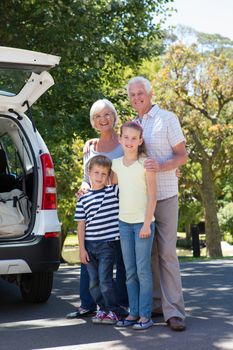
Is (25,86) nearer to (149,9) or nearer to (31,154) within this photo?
(31,154)

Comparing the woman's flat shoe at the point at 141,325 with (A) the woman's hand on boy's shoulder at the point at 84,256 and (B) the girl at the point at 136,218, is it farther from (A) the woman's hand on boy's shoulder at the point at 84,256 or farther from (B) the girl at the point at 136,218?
(A) the woman's hand on boy's shoulder at the point at 84,256

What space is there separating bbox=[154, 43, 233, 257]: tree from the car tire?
15.8 metres

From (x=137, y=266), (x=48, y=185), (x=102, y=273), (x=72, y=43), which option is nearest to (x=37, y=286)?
(x=48, y=185)

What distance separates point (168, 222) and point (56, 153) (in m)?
10.1

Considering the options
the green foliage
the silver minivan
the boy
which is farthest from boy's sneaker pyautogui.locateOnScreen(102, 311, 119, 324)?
the green foliage

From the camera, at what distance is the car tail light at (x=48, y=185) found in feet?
18.4

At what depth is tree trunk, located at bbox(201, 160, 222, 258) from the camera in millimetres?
22391

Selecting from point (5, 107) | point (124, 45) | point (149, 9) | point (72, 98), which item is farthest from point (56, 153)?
point (5, 107)

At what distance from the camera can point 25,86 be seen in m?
5.64

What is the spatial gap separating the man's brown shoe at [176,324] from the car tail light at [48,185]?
5.00 feet

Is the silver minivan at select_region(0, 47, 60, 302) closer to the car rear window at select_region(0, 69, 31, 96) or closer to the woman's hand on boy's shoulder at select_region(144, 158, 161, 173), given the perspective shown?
the car rear window at select_region(0, 69, 31, 96)

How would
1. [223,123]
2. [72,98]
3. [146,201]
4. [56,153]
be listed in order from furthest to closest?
[223,123] → [56,153] → [72,98] → [146,201]

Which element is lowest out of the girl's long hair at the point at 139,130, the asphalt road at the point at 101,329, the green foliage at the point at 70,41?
the asphalt road at the point at 101,329

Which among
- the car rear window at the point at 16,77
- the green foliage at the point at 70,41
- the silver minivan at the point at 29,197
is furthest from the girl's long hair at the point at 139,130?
the green foliage at the point at 70,41
